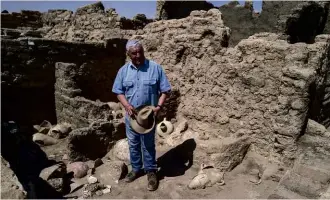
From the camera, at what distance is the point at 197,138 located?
166 inches

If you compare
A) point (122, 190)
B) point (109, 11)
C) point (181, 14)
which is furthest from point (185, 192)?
point (181, 14)

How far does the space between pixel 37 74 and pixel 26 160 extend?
190 centimetres

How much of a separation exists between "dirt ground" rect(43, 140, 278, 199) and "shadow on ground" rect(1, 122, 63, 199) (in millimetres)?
338

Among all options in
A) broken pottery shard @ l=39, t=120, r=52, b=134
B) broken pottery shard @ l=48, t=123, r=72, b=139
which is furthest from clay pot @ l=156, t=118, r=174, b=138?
broken pottery shard @ l=39, t=120, r=52, b=134

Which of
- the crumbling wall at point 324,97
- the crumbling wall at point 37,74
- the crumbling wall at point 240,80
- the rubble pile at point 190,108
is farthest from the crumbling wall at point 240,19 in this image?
the crumbling wall at point 240,80

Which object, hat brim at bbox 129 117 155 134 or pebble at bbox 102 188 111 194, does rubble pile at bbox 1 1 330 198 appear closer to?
pebble at bbox 102 188 111 194

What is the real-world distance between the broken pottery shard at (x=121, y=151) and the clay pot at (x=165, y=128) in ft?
1.79

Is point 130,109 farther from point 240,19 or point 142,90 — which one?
point 240,19

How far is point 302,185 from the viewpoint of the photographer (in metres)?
2.88

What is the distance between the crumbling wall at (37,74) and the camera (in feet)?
17.5

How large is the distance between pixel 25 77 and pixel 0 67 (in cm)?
46

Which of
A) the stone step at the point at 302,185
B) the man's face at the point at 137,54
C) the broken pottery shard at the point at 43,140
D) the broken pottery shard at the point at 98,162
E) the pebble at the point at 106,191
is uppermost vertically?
the man's face at the point at 137,54

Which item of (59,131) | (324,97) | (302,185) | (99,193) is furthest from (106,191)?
(324,97)

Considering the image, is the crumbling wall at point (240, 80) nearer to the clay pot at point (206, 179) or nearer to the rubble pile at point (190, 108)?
the rubble pile at point (190, 108)
